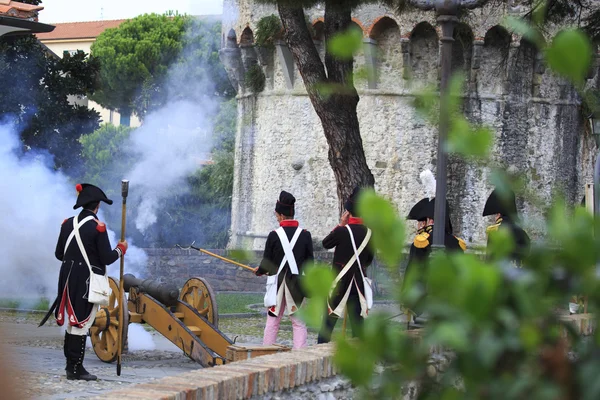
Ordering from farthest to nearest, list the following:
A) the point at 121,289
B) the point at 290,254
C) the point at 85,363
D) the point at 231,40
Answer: the point at 231,40 → the point at 85,363 → the point at 290,254 → the point at 121,289

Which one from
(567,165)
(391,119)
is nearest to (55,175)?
(391,119)

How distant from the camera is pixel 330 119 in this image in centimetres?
1380

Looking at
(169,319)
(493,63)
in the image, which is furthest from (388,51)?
(169,319)

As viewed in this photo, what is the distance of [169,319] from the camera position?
375 inches

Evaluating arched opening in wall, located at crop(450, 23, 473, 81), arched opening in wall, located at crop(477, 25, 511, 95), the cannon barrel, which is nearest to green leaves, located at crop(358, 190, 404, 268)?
the cannon barrel

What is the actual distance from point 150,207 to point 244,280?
61.9ft

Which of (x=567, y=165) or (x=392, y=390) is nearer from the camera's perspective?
(x=392, y=390)

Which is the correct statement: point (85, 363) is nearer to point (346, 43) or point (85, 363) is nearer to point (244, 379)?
point (244, 379)

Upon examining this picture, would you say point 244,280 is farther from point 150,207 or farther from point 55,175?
point 150,207

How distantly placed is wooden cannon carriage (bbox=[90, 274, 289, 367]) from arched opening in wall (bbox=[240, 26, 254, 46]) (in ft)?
45.4

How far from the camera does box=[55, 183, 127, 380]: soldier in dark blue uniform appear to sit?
341 inches

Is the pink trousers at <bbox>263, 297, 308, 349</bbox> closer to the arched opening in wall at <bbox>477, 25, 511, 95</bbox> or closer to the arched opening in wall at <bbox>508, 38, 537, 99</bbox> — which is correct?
the arched opening in wall at <bbox>477, 25, 511, 95</bbox>

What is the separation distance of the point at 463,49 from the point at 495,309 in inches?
831

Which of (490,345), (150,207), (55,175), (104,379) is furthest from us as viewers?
(150,207)
